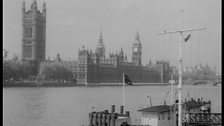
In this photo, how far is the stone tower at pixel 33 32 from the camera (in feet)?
267

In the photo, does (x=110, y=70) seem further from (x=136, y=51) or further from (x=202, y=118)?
(x=202, y=118)

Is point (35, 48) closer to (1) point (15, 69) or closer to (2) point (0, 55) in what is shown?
(1) point (15, 69)

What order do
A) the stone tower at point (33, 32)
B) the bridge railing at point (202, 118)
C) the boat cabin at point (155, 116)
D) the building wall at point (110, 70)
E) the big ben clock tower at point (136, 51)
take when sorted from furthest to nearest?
the big ben clock tower at point (136, 51)
the stone tower at point (33, 32)
the building wall at point (110, 70)
the bridge railing at point (202, 118)
the boat cabin at point (155, 116)

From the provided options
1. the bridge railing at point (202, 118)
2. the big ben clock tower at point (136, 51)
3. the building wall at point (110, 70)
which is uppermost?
the big ben clock tower at point (136, 51)

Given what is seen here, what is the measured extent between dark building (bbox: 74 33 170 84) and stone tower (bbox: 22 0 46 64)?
11.8 meters

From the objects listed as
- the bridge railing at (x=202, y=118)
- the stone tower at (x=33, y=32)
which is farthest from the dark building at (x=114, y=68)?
the bridge railing at (x=202, y=118)

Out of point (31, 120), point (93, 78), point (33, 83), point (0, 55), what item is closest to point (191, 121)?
point (0, 55)

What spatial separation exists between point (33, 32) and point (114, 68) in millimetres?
21017

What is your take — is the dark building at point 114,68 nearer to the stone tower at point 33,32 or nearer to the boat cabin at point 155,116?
the stone tower at point 33,32

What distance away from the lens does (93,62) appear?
74812 millimetres

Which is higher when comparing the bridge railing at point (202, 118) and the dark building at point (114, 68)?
the dark building at point (114, 68)

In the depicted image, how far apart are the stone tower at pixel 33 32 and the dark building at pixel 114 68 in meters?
11.8

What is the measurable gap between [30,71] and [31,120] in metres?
43.3

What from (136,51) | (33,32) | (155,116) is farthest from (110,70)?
(155,116)
